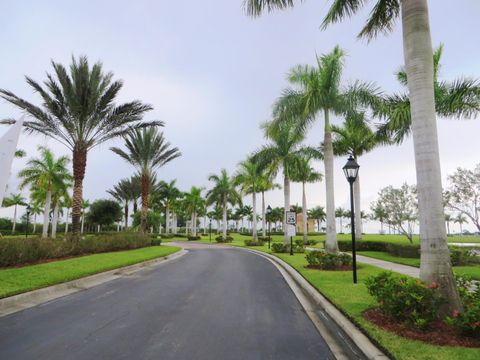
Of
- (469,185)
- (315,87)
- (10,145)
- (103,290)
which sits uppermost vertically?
(315,87)

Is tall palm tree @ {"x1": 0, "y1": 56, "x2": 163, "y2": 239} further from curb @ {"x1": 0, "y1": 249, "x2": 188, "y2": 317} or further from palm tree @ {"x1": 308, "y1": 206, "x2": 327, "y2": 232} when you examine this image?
palm tree @ {"x1": 308, "y1": 206, "x2": 327, "y2": 232}

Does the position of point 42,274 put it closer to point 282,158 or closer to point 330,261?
point 330,261

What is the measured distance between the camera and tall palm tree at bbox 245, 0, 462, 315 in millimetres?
5387

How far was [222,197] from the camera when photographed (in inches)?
1996

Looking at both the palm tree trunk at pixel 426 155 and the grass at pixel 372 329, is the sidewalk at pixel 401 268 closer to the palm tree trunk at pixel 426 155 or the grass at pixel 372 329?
the grass at pixel 372 329

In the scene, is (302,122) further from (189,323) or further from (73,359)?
(73,359)

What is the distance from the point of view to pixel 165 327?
5492mm

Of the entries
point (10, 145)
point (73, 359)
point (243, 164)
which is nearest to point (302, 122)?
point (10, 145)

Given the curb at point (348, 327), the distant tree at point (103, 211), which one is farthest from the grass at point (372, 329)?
the distant tree at point (103, 211)

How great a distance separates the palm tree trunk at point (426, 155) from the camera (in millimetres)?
5379

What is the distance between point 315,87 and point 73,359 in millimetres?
15210

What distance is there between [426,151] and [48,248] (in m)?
14.7

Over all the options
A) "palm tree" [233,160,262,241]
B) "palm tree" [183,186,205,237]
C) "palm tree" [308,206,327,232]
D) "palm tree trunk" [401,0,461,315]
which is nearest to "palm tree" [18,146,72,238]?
"palm tree" [233,160,262,241]

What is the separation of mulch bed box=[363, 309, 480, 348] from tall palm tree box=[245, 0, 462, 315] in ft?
1.35
